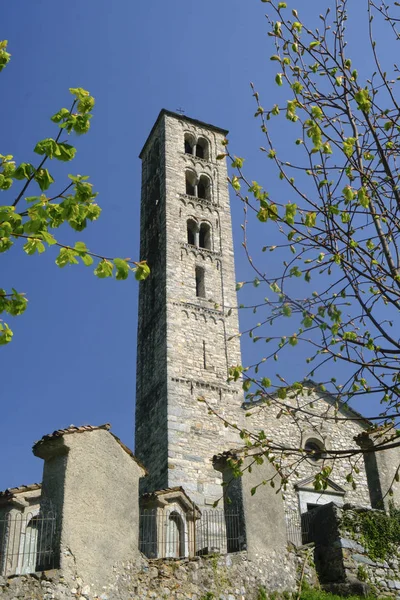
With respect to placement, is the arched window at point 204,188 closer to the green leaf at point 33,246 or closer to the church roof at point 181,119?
the church roof at point 181,119

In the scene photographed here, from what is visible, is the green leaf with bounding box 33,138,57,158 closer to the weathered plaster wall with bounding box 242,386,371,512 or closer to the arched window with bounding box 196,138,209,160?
the weathered plaster wall with bounding box 242,386,371,512

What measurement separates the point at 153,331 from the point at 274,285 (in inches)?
635

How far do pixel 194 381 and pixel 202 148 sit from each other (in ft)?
41.2

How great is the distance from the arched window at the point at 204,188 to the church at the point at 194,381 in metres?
0.04

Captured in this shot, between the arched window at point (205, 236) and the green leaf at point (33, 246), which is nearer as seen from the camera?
the green leaf at point (33, 246)

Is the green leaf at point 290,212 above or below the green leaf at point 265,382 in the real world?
above

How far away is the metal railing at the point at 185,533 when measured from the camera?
1032 centimetres

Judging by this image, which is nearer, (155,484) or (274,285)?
(274,285)

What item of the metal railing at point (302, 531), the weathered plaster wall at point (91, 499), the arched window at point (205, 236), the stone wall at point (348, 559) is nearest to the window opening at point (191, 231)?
the arched window at point (205, 236)

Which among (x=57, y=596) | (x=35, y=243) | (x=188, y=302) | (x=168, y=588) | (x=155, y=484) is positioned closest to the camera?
(x=35, y=243)

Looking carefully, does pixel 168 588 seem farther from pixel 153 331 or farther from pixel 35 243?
pixel 153 331

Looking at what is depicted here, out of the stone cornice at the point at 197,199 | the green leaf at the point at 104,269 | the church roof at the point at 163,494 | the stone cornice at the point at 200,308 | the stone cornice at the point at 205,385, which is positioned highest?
the stone cornice at the point at 197,199

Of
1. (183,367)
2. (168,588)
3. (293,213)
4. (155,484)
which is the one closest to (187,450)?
(155,484)

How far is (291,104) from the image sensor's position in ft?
25.1
